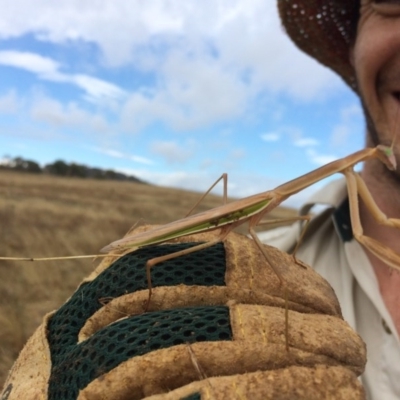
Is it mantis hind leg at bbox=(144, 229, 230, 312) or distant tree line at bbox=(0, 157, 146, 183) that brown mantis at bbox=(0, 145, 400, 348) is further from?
distant tree line at bbox=(0, 157, 146, 183)

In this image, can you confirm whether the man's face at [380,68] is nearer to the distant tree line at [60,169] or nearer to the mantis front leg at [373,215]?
the mantis front leg at [373,215]

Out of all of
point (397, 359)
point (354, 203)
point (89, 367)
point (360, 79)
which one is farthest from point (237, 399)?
point (360, 79)

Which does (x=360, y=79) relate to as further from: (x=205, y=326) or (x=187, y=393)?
(x=187, y=393)

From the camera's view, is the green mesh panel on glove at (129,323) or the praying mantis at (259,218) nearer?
the green mesh panel on glove at (129,323)

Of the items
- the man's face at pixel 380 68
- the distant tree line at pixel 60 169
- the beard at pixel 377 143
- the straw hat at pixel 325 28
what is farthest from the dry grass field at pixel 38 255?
the distant tree line at pixel 60 169

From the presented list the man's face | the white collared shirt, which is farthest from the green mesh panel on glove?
the man's face

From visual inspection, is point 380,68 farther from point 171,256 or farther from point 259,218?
point 171,256

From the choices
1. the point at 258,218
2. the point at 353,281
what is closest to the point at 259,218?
the point at 258,218
